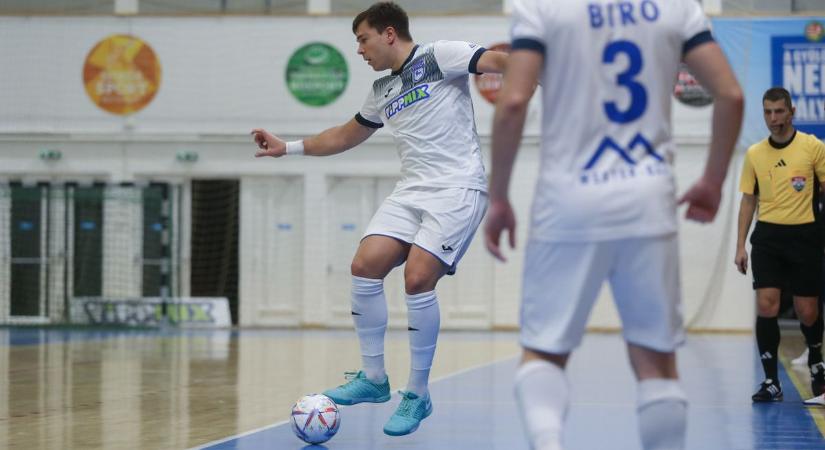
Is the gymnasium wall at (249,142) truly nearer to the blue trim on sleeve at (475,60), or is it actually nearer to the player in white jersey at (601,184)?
the blue trim on sleeve at (475,60)

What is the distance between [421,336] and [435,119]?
1.08m

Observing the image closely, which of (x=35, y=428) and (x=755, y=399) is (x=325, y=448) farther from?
(x=755, y=399)

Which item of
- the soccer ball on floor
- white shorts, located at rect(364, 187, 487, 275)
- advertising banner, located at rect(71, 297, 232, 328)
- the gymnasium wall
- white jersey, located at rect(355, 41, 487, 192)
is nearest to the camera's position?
the soccer ball on floor

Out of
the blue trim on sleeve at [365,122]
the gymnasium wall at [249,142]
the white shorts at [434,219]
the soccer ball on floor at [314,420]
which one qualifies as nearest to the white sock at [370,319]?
the white shorts at [434,219]

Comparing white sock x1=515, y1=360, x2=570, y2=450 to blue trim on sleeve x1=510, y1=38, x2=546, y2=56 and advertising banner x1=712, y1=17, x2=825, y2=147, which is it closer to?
blue trim on sleeve x1=510, y1=38, x2=546, y2=56

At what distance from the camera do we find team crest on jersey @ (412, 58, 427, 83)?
5996 mm

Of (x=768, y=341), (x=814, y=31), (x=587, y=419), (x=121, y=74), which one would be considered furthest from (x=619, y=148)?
(x=121, y=74)

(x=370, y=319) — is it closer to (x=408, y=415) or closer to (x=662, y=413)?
(x=408, y=415)

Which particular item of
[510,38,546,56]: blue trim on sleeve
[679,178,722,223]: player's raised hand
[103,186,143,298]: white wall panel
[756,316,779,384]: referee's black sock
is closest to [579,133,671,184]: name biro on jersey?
[679,178,722,223]: player's raised hand

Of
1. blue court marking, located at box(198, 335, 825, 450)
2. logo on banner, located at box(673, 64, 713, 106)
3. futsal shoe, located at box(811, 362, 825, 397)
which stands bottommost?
blue court marking, located at box(198, 335, 825, 450)

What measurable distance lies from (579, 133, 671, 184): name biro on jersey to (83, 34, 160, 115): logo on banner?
18.4 meters

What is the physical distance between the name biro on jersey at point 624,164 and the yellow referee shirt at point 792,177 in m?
4.68

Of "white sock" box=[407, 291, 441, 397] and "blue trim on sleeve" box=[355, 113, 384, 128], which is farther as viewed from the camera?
"blue trim on sleeve" box=[355, 113, 384, 128]

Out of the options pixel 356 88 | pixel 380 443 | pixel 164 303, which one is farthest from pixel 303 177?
pixel 380 443
